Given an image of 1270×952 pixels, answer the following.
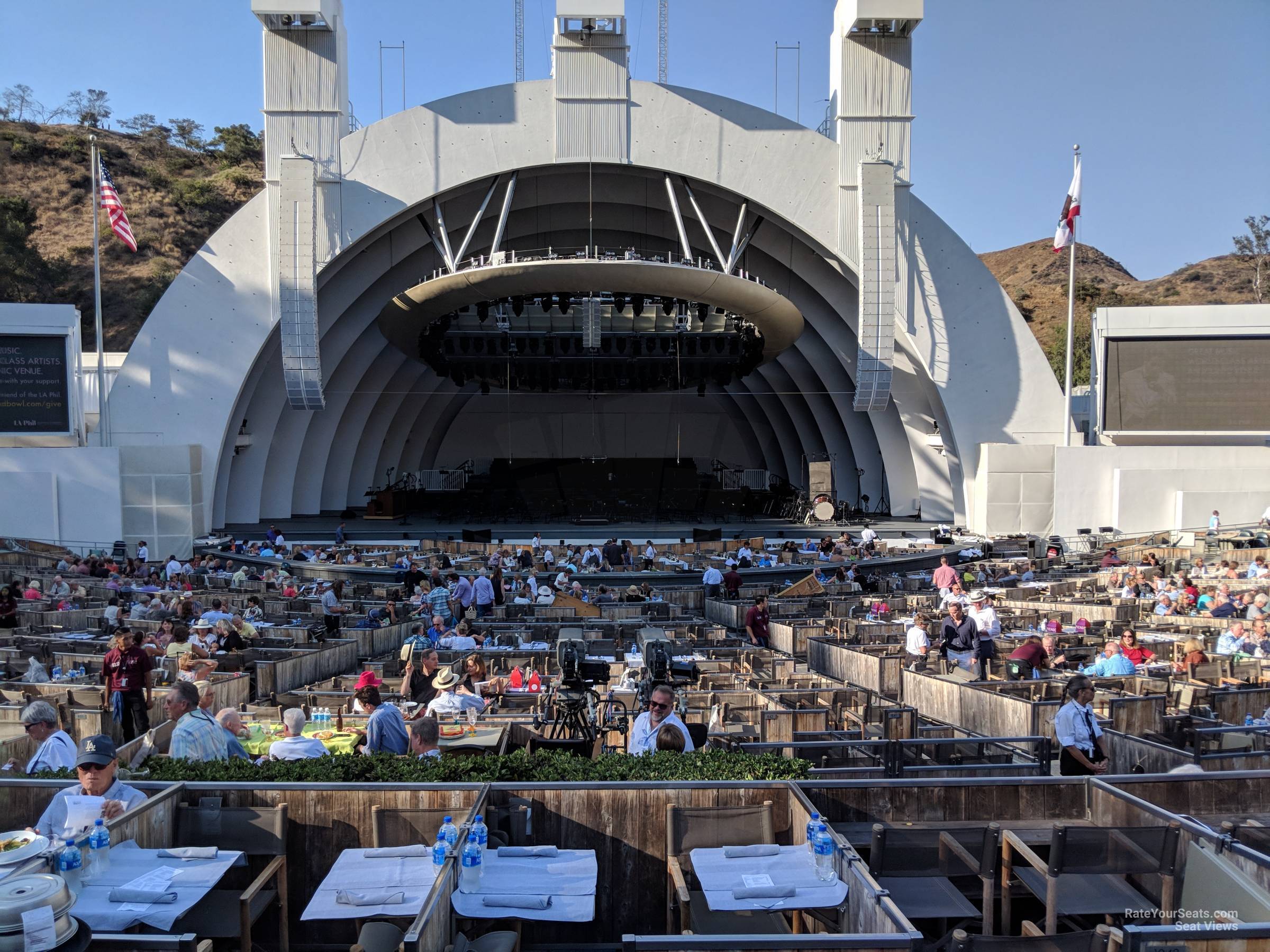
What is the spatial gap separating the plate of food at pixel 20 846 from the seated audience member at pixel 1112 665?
29.1 ft

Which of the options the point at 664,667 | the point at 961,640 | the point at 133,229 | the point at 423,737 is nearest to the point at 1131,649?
the point at 961,640

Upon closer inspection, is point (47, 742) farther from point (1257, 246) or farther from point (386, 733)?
point (1257, 246)

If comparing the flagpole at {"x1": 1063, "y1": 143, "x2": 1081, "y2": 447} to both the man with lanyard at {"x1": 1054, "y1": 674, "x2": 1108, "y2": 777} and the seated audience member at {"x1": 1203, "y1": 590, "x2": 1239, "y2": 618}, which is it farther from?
the man with lanyard at {"x1": 1054, "y1": 674, "x2": 1108, "y2": 777}

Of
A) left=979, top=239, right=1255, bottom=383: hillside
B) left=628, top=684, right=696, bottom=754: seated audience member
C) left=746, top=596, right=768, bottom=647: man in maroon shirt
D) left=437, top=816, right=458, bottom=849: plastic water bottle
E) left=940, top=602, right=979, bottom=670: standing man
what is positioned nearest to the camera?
left=437, top=816, right=458, bottom=849: plastic water bottle

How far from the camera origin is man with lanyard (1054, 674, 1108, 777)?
21.1 ft

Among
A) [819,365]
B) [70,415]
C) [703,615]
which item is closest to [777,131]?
[819,365]

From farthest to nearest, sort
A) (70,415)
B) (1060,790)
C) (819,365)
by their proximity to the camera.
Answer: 1. (819,365)
2. (70,415)
3. (1060,790)

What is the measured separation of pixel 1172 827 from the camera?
4383 mm

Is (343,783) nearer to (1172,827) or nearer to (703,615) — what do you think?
(1172,827)

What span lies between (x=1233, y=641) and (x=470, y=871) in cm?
1060

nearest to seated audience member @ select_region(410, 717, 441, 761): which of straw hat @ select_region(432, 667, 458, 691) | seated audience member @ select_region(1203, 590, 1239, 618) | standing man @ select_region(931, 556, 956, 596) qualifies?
straw hat @ select_region(432, 667, 458, 691)

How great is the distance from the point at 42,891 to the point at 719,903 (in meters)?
2.57

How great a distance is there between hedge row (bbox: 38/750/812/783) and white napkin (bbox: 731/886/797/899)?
3.25ft

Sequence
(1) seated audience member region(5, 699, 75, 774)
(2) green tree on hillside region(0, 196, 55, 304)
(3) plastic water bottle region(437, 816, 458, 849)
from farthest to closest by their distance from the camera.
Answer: (2) green tree on hillside region(0, 196, 55, 304) → (1) seated audience member region(5, 699, 75, 774) → (3) plastic water bottle region(437, 816, 458, 849)
